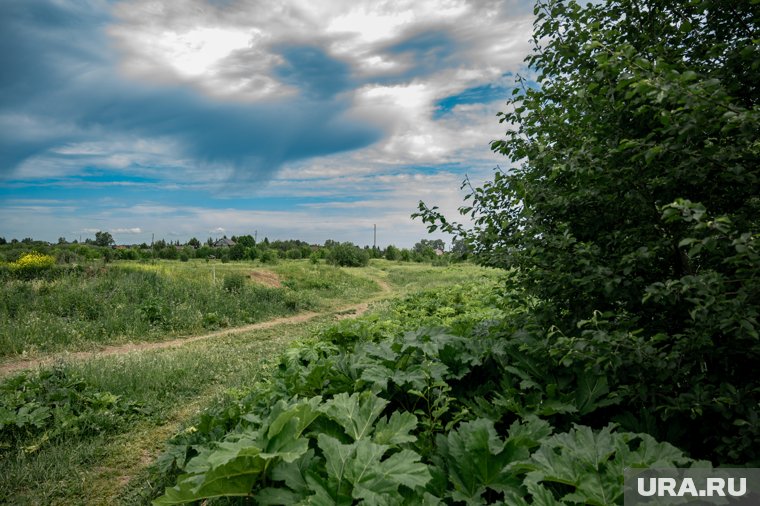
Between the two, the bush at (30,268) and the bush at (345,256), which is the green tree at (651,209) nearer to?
the bush at (30,268)

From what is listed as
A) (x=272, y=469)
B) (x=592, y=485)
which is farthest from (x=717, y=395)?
(x=272, y=469)

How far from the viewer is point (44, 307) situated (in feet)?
40.9

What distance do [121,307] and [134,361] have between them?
5688mm

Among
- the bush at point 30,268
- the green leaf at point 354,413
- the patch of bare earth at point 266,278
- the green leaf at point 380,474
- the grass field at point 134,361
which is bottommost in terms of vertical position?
the grass field at point 134,361

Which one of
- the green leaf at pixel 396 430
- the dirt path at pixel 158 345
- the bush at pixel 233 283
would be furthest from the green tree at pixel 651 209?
the bush at pixel 233 283

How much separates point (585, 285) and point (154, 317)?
13356mm

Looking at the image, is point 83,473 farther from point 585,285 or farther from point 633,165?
point 633,165

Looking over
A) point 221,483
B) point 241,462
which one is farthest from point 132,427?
point 241,462

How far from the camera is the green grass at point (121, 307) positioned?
1091cm

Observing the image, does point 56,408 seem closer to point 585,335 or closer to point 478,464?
point 478,464

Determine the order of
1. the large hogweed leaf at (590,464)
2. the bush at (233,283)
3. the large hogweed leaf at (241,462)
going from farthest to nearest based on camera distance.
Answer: the bush at (233,283), the large hogweed leaf at (241,462), the large hogweed leaf at (590,464)

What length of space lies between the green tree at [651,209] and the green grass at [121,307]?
11.2 m

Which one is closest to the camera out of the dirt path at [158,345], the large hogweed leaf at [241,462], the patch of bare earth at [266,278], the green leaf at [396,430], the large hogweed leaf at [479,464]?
the large hogweed leaf at [241,462]

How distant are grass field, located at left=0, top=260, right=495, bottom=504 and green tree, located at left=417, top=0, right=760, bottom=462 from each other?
13.4ft
